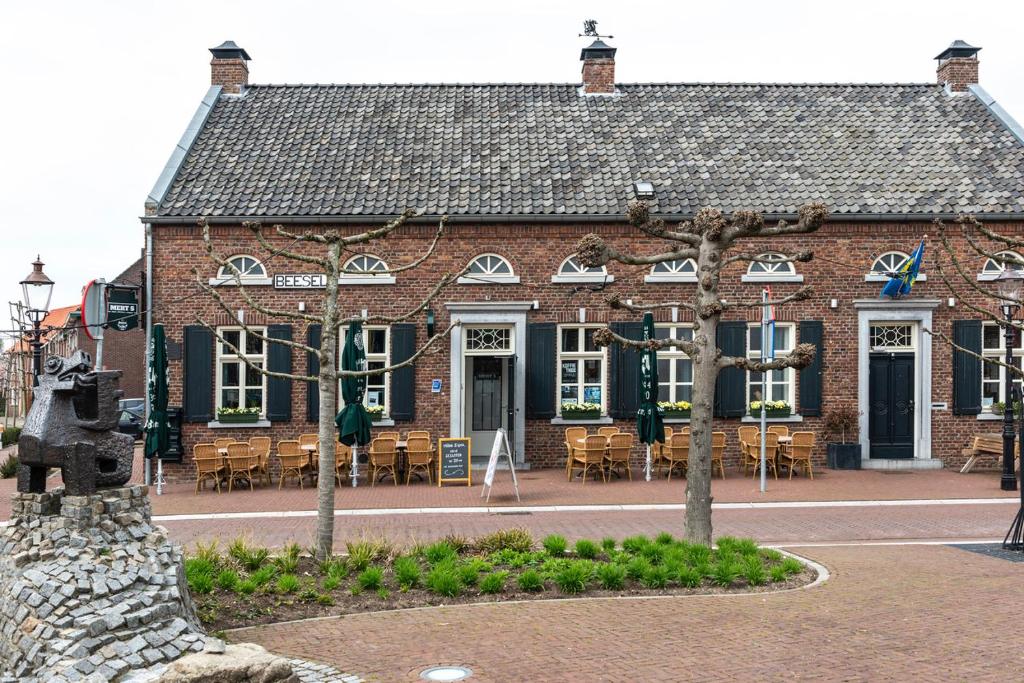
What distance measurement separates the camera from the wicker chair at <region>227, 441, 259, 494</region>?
16422 millimetres

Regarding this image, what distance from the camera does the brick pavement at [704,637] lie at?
628cm

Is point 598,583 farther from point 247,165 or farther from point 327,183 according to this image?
point 247,165

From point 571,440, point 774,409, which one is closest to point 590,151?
point 571,440

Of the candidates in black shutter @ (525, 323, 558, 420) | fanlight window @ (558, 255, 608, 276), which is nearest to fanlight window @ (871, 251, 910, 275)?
fanlight window @ (558, 255, 608, 276)

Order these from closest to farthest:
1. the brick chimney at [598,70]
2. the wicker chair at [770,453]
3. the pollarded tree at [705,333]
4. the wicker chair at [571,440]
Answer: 1. the pollarded tree at [705,333]
2. the wicker chair at [571,440]
3. the wicker chair at [770,453]
4. the brick chimney at [598,70]

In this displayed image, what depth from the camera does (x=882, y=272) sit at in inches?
734

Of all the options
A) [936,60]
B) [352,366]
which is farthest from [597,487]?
[936,60]

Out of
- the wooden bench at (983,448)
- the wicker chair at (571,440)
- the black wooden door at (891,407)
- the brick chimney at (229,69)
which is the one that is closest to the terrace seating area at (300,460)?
the wicker chair at (571,440)

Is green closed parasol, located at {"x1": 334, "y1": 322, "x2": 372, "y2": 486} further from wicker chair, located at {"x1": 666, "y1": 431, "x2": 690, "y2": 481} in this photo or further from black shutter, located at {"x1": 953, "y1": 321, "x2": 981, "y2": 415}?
black shutter, located at {"x1": 953, "y1": 321, "x2": 981, "y2": 415}

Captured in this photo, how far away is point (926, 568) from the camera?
374 inches

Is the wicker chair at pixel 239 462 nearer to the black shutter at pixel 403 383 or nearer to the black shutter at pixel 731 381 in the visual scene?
the black shutter at pixel 403 383

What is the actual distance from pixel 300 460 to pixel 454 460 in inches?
107

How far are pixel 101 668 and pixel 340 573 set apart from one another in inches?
115

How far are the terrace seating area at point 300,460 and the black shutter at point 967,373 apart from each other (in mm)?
10256
